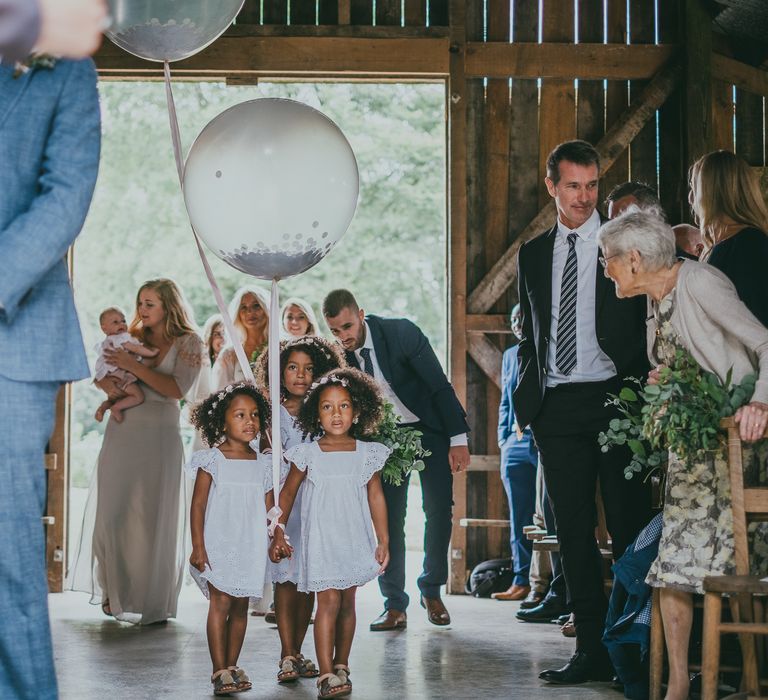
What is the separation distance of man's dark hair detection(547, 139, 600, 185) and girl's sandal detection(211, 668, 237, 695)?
213 cm

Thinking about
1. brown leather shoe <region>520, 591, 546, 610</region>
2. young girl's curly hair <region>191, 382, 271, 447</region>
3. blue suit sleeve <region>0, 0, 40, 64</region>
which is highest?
blue suit sleeve <region>0, 0, 40, 64</region>

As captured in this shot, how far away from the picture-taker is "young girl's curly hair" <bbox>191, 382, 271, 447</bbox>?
4.33 metres

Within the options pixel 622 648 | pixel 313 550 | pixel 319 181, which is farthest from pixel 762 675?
pixel 319 181

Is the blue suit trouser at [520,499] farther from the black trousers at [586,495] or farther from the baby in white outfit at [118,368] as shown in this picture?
the black trousers at [586,495]

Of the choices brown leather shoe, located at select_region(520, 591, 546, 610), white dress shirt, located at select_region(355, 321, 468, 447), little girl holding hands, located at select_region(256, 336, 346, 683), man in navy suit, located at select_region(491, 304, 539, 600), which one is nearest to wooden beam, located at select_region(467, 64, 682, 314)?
man in navy suit, located at select_region(491, 304, 539, 600)

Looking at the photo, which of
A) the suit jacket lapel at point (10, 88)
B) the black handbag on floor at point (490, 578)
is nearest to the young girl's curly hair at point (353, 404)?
the suit jacket lapel at point (10, 88)

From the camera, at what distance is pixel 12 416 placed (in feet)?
7.54

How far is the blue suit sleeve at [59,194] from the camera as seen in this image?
2.28m

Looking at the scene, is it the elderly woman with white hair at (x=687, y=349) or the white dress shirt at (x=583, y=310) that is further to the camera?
the white dress shirt at (x=583, y=310)

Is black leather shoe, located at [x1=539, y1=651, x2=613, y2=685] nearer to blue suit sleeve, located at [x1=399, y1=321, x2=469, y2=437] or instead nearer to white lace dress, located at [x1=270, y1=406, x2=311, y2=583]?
white lace dress, located at [x1=270, y1=406, x2=311, y2=583]

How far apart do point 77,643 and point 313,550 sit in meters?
1.68

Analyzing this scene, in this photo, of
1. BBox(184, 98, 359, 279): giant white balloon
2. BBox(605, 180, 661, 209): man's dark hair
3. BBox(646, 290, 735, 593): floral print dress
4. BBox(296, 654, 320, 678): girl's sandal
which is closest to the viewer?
BBox(646, 290, 735, 593): floral print dress

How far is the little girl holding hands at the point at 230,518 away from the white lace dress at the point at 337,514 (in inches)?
6.5

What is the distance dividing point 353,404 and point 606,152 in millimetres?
3621
